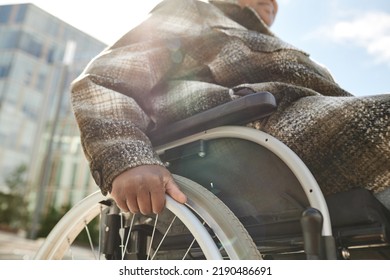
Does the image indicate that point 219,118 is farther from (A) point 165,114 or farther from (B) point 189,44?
(B) point 189,44

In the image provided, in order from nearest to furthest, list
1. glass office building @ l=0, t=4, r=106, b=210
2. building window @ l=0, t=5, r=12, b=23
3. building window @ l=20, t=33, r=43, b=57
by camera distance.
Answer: building window @ l=0, t=5, r=12, b=23, glass office building @ l=0, t=4, r=106, b=210, building window @ l=20, t=33, r=43, b=57

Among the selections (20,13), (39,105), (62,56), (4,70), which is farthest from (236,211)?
(39,105)

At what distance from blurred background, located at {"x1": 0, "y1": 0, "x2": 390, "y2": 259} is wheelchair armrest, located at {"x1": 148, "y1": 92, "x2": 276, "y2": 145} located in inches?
7.5

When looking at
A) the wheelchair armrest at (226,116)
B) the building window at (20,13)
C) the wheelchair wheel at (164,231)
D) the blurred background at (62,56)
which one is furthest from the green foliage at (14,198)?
the wheelchair armrest at (226,116)

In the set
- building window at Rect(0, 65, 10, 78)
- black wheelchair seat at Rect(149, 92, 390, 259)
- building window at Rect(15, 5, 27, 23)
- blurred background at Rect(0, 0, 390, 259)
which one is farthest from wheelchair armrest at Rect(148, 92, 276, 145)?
building window at Rect(0, 65, 10, 78)

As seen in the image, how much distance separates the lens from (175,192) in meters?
0.52

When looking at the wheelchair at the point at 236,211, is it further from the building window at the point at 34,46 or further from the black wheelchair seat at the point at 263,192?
the building window at the point at 34,46

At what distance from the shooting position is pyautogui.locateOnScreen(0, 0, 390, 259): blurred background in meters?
0.83

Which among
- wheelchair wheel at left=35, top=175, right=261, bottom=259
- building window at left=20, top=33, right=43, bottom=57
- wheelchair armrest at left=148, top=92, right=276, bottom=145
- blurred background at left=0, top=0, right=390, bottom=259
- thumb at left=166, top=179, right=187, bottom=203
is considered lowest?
wheelchair wheel at left=35, top=175, right=261, bottom=259

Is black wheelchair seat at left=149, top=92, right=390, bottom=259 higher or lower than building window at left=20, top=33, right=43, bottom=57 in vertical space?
lower

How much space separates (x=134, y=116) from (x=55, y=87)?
4.00 meters

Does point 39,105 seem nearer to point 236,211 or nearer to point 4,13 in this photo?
point 4,13

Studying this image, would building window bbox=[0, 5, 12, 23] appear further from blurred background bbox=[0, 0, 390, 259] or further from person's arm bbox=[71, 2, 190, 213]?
person's arm bbox=[71, 2, 190, 213]
